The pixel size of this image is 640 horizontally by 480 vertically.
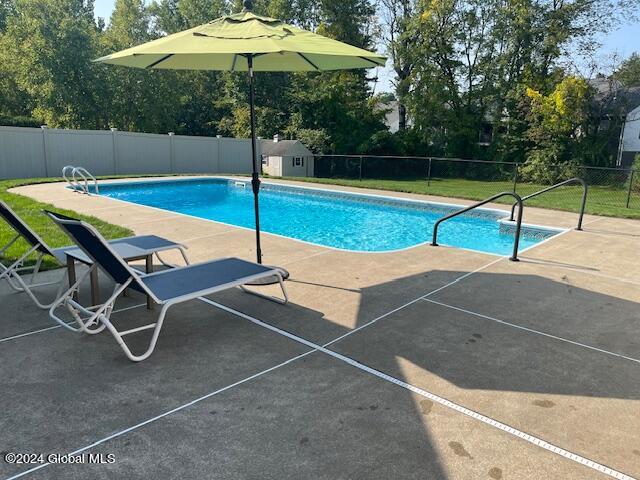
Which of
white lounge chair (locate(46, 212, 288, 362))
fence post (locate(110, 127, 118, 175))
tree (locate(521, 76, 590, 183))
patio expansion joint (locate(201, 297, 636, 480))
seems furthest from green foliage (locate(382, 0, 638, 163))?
patio expansion joint (locate(201, 297, 636, 480))

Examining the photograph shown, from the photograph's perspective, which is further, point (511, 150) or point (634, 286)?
point (511, 150)

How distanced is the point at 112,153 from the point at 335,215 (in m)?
12.1

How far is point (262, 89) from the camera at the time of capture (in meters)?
28.5

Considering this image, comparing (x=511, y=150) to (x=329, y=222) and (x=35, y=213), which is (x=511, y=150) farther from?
(x=35, y=213)

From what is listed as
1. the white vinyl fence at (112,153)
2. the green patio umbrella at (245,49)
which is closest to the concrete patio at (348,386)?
the green patio umbrella at (245,49)

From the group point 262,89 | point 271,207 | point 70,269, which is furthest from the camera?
point 262,89

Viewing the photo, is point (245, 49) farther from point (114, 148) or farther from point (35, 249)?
point (114, 148)

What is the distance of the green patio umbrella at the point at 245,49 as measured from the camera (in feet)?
13.4

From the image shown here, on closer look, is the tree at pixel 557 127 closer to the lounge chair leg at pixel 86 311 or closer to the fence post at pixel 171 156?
the fence post at pixel 171 156

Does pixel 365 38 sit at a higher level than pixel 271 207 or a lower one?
higher

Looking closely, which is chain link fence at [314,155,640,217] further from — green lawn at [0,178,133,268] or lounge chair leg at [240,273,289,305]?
Answer: lounge chair leg at [240,273,289,305]

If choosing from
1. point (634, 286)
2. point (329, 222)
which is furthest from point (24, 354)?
point (329, 222)

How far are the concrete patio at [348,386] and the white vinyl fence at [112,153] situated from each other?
15939 mm

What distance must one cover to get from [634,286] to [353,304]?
3.54 meters
